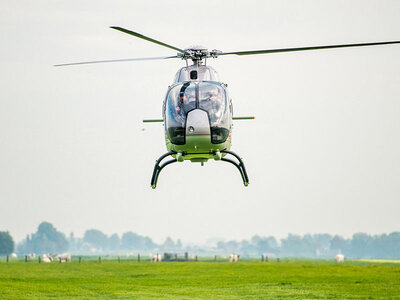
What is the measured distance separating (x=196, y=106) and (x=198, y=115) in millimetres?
290

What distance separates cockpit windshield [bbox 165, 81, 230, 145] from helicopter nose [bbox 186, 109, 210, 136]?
135 millimetres

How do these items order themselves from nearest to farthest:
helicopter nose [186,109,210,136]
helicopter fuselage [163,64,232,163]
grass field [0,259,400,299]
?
helicopter nose [186,109,210,136] → helicopter fuselage [163,64,232,163] → grass field [0,259,400,299]

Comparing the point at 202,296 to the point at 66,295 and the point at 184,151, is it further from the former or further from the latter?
the point at 184,151

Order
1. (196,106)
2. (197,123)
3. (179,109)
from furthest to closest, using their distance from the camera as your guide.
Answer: (179,109)
(196,106)
(197,123)

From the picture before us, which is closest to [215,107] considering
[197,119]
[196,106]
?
[196,106]

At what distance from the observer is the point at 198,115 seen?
66.1 ft

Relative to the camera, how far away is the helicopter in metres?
20.2

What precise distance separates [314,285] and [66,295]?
16.6 m

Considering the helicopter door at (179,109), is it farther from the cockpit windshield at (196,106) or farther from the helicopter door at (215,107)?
the helicopter door at (215,107)

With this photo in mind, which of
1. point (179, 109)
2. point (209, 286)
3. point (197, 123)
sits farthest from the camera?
point (209, 286)

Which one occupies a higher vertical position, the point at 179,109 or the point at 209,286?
the point at 179,109

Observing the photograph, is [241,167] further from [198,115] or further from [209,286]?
[209,286]

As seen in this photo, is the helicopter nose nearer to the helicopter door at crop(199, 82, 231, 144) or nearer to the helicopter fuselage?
the helicopter fuselage

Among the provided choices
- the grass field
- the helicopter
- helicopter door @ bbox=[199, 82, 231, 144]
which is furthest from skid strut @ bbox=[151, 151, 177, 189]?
the grass field
